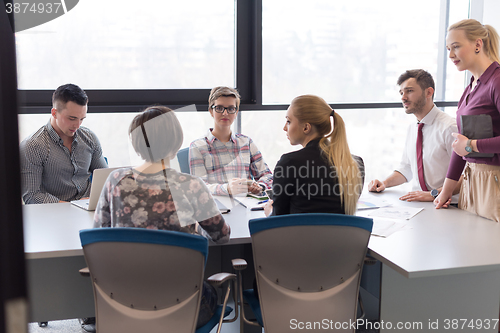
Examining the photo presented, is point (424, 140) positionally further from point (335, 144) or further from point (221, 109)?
point (221, 109)

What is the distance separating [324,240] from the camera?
4.73ft

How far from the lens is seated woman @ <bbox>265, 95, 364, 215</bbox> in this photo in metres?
1.68

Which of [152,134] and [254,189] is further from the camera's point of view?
[254,189]

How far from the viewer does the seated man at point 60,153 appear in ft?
8.25

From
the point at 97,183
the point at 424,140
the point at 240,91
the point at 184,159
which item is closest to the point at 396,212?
the point at 424,140

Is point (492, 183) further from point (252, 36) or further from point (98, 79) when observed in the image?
point (98, 79)

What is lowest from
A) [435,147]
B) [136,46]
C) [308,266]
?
[308,266]

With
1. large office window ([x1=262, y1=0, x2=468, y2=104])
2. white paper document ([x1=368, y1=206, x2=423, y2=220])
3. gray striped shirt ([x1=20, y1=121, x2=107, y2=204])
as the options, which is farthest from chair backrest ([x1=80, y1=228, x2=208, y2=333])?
large office window ([x1=262, y1=0, x2=468, y2=104])

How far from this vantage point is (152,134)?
1.58m

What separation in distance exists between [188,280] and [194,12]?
9.11 ft

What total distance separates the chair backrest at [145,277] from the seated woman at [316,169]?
21.3 inches

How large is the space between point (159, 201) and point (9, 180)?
4.01 feet

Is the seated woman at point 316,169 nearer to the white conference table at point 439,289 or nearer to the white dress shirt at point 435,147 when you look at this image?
the white conference table at point 439,289

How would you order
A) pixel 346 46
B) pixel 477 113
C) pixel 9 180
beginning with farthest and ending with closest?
pixel 346 46 < pixel 477 113 < pixel 9 180
